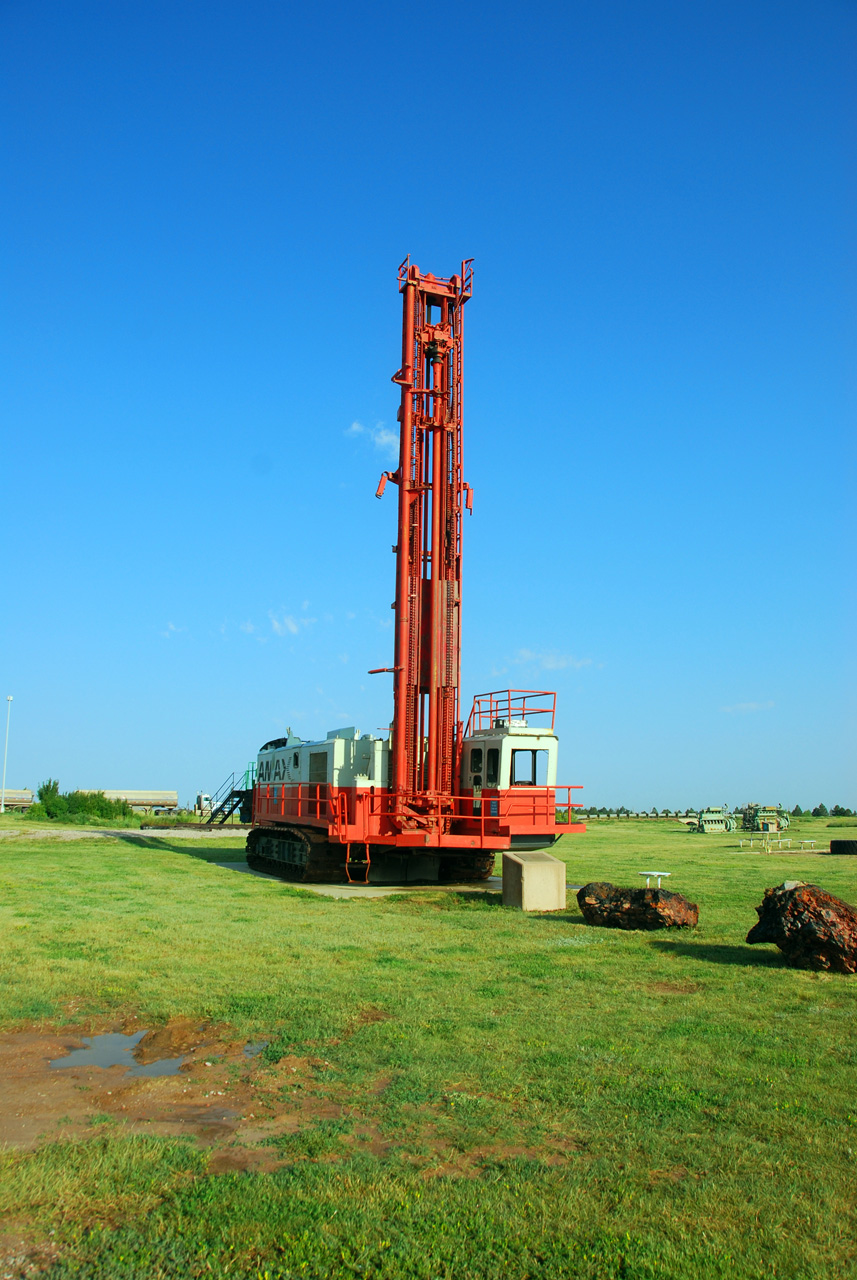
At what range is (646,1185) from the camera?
472 centimetres

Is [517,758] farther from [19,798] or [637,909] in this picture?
[19,798]

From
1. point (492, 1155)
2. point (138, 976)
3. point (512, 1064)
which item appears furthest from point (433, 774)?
point (492, 1155)

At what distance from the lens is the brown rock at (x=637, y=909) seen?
1263cm

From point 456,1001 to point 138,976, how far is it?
3526mm

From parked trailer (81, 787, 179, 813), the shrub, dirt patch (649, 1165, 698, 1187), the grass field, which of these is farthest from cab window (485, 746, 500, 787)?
parked trailer (81, 787, 179, 813)

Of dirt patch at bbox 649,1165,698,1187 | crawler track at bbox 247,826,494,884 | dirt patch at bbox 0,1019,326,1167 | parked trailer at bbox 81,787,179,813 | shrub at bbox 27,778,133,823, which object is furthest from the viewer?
parked trailer at bbox 81,787,179,813

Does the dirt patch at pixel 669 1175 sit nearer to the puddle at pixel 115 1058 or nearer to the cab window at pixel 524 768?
the puddle at pixel 115 1058

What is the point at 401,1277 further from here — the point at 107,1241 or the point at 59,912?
the point at 59,912

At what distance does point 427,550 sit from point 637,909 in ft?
36.4

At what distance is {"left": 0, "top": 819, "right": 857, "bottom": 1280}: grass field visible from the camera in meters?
4.12

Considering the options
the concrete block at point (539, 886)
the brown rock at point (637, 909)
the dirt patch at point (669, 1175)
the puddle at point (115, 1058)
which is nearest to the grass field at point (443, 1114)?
the dirt patch at point (669, 1175)

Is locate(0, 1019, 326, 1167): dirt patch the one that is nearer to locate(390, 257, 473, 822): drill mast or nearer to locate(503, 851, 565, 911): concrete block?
locate(503, 851, 565, 911): concrete block

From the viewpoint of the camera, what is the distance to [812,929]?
33.0ft

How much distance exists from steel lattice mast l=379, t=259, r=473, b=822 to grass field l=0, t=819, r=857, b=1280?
8.73 metres
